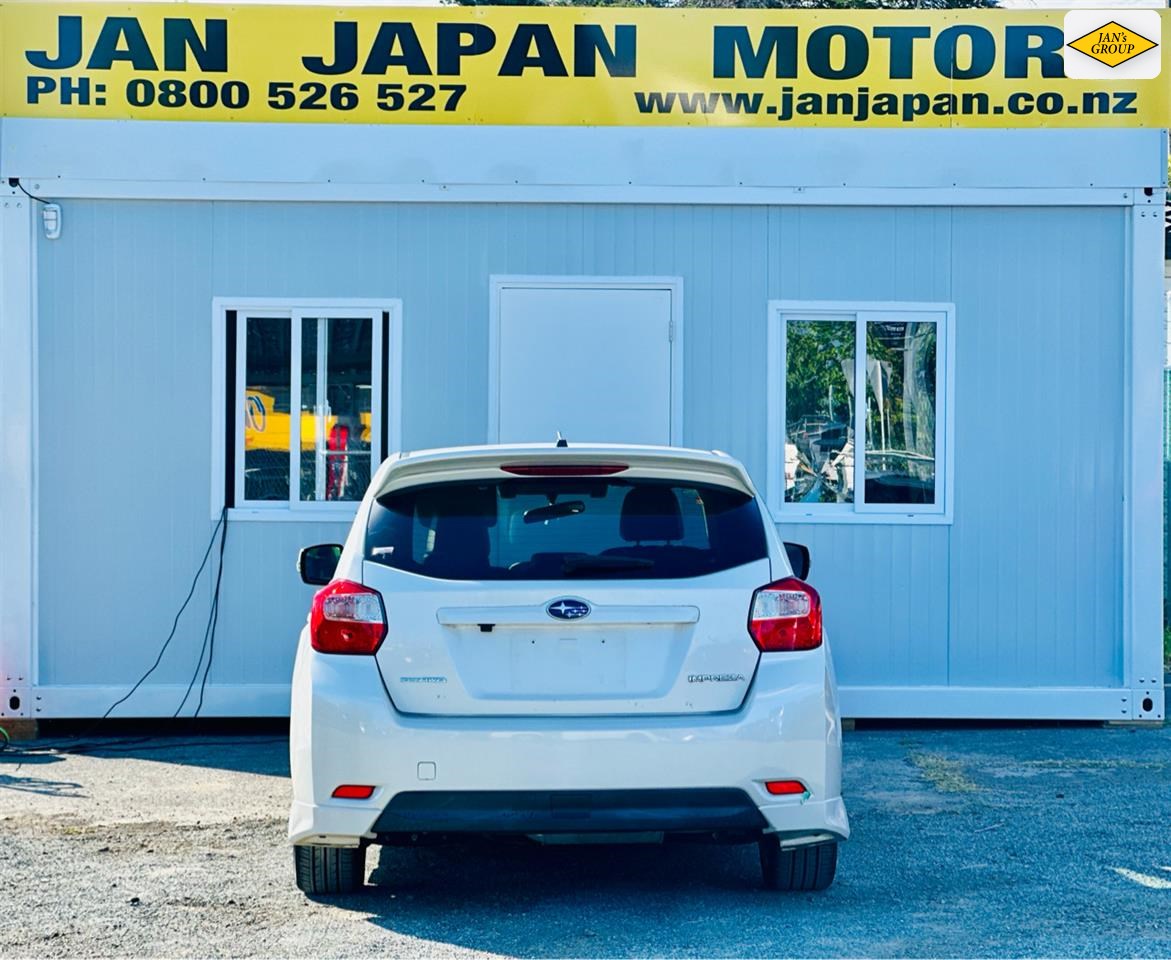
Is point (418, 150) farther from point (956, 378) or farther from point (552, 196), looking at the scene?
point (956, 378)

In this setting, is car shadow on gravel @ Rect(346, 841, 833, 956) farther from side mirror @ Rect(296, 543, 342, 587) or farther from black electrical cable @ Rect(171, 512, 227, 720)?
black electrical cable @ Rect(171, 512, 227, 720)

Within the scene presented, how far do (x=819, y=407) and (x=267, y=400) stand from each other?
336 centimetres

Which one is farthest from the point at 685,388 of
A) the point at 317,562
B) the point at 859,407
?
the point at 317,562

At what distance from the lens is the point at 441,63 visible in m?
10.1

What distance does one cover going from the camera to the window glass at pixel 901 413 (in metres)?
10.3

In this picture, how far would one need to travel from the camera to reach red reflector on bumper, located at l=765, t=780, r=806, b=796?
5629 millimetres

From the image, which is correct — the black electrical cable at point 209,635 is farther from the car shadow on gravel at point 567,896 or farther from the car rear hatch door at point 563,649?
the car rear hatch door at point 563,649

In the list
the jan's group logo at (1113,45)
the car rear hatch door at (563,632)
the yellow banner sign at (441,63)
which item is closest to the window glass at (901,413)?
the yellow banner sign at (441,63)

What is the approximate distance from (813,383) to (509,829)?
5337 millimetres

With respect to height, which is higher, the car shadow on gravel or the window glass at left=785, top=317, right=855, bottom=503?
the window glass at left=785, top=317, right=855, bottom=503

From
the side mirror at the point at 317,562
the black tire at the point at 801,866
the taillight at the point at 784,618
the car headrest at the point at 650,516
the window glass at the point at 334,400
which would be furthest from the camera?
the window glass at the point at 334,400

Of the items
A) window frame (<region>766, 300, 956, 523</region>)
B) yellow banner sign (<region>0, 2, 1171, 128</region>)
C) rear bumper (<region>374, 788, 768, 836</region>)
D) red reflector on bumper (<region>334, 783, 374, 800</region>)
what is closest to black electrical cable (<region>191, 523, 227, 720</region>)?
yellow banner sign (<region>0, 2, 1171, 128</region>)

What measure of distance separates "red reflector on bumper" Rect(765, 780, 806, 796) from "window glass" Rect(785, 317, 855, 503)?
187 inches

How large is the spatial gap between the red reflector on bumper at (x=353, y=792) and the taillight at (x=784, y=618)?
1.38 metres
